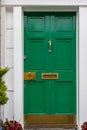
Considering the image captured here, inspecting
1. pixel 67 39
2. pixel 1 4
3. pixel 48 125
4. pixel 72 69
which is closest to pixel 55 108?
pixel 48 125

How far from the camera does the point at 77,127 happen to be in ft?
23.0

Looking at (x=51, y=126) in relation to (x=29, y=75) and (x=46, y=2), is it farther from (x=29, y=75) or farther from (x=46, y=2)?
(x=46, y=2)

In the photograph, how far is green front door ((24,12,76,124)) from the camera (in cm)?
711

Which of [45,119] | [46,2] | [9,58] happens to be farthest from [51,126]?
[46,2]

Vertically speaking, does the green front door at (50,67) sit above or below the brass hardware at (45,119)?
above

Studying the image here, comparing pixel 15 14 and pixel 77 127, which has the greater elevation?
pixel 15 14

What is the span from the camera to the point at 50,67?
7.13m

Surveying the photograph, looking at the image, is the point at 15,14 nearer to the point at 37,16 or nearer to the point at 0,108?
the point at 37,16

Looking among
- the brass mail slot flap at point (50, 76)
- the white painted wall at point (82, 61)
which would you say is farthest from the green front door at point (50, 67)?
the white painted wall at point (82, 61)

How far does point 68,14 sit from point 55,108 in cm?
194

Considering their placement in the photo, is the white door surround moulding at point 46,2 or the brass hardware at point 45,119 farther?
the brass hardware at point 45,119

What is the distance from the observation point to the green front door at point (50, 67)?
7.11 meters

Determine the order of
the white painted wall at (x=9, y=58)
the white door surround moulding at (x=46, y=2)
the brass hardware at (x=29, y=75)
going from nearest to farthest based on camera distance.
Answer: the white door surround moulding at (x=46, y=2)
the white painted wall at (x=9, y=58)
the brass hardware at (x=29, y=75)

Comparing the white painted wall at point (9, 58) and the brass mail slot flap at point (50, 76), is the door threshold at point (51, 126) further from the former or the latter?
the brass mail slot flap at point (50, 76)
